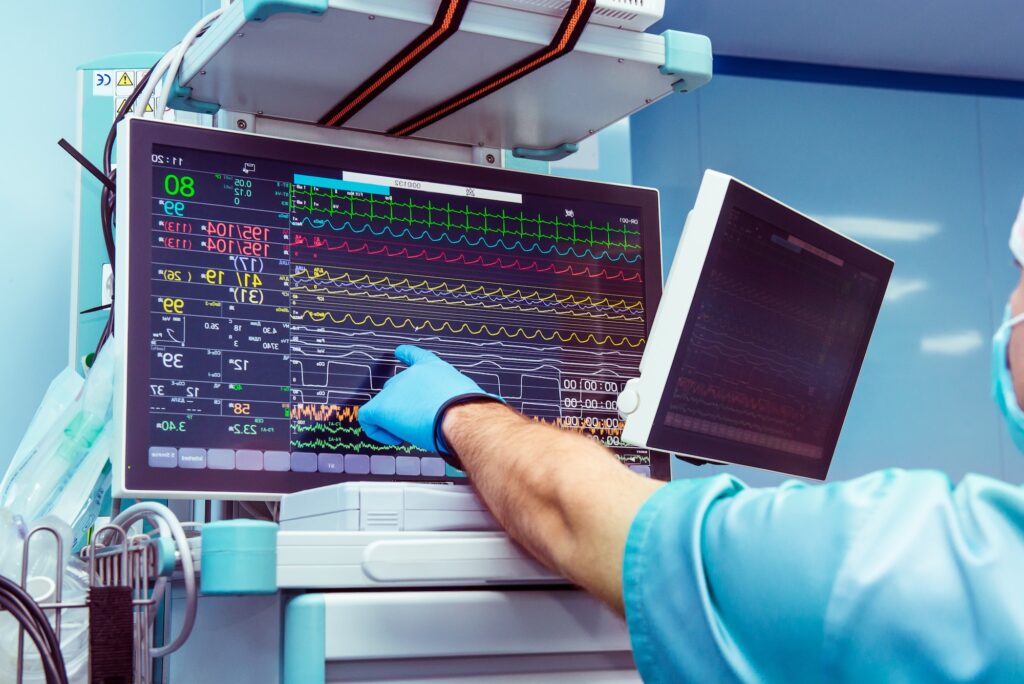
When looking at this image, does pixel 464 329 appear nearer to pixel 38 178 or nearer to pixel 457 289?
pixel 457 289

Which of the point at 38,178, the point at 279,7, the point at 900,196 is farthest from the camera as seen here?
the point at 900,196

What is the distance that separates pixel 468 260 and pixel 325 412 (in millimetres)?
248

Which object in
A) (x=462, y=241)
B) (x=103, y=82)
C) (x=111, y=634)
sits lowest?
(x=111, y=634)

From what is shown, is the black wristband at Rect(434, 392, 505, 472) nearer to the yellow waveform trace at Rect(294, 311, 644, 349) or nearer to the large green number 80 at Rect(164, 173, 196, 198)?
the yellow waveform trace at Rect(294, 311, 644, 349)

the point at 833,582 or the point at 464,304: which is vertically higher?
the point at 464,304

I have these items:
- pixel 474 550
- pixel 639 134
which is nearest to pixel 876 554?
pixel 474 550

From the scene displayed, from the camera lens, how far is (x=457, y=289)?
1.30 m

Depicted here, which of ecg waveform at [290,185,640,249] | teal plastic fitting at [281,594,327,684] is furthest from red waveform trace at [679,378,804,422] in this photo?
teal plastic fitting at [281,594,327,684]

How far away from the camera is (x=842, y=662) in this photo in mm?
670

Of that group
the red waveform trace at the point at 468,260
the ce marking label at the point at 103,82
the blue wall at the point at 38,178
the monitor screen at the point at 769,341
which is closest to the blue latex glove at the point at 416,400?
the red waveform trace at the point at 468,260

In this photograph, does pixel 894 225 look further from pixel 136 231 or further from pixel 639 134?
pixel 136 231

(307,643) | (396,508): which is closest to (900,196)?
(396,508)

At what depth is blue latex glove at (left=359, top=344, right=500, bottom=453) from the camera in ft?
3.56

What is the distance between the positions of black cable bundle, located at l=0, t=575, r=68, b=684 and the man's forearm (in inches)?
14.2
